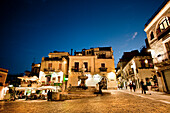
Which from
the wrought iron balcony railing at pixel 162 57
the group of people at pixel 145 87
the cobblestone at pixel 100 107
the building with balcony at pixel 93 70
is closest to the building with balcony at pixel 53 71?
the building with balcony at pixel 93 70

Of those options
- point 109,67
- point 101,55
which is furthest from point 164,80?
point 101,55

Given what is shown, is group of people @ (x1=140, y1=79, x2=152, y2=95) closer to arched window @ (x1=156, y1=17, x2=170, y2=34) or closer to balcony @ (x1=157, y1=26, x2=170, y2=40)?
balcony @ (x1=157, y1=26, x2=170, y2=40)

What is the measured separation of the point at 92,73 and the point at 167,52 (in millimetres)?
16354

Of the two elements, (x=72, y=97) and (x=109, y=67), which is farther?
(x=109, y=67)

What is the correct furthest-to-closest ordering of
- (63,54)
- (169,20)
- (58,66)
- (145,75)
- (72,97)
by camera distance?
1. (63,54)
2. (58,66)
3. (145,75)
4. (169,20)
5. (72,97)

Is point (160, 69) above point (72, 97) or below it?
above

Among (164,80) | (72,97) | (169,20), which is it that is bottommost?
(72,97)

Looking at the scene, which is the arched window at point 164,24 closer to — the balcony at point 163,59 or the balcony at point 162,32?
→ the balcony at point 162,32

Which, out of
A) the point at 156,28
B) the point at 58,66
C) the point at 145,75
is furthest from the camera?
the point at 58,66

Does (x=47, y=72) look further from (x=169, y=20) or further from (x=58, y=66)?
(x=169, y=20)

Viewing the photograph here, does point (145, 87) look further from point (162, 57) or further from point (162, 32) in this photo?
point (162, 32)

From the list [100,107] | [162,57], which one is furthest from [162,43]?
[100,107]

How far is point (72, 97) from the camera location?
9453 millimetres

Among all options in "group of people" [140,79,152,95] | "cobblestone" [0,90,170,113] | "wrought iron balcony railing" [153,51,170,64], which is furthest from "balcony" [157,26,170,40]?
"cobblestone" [0,90,170,113]
